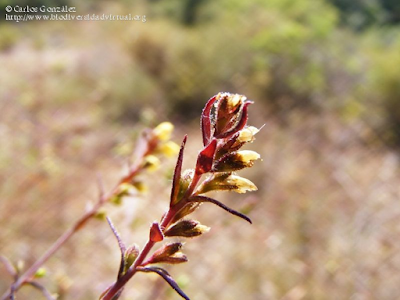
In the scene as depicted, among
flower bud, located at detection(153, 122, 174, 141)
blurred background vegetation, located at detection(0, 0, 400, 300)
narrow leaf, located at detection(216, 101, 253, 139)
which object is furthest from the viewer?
blurred background vegetation, located at detection(0, 0, 400, 300)

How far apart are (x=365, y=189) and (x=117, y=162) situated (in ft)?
9.69

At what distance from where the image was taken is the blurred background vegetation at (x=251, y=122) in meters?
2.93

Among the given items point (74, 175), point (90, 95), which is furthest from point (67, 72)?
point (74, 175)

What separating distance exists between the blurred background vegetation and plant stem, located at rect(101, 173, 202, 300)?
517 mm

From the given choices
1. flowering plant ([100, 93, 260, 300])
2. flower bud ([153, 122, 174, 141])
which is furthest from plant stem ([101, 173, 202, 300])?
flower bud ([153, 122, 174, 141])

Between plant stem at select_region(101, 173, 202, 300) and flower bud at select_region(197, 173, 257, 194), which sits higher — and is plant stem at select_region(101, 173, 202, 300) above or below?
below

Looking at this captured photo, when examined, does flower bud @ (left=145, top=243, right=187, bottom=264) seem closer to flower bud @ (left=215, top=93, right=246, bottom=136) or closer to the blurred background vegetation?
flower bud @ (left=215, top=93, right=246, bottom=136)

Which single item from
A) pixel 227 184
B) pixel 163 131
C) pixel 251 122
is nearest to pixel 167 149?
pixel 163 131

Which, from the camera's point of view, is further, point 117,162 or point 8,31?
point 8,31

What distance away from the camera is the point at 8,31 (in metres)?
9.10

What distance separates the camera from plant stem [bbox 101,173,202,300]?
0.33 metres

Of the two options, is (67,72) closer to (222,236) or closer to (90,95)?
(90,95)

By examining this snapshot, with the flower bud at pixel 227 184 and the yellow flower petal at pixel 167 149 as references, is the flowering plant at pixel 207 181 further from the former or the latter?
the yellow flower petal at pixel 167 149

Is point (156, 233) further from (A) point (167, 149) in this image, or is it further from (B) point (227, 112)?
(A) point (167, 149)
